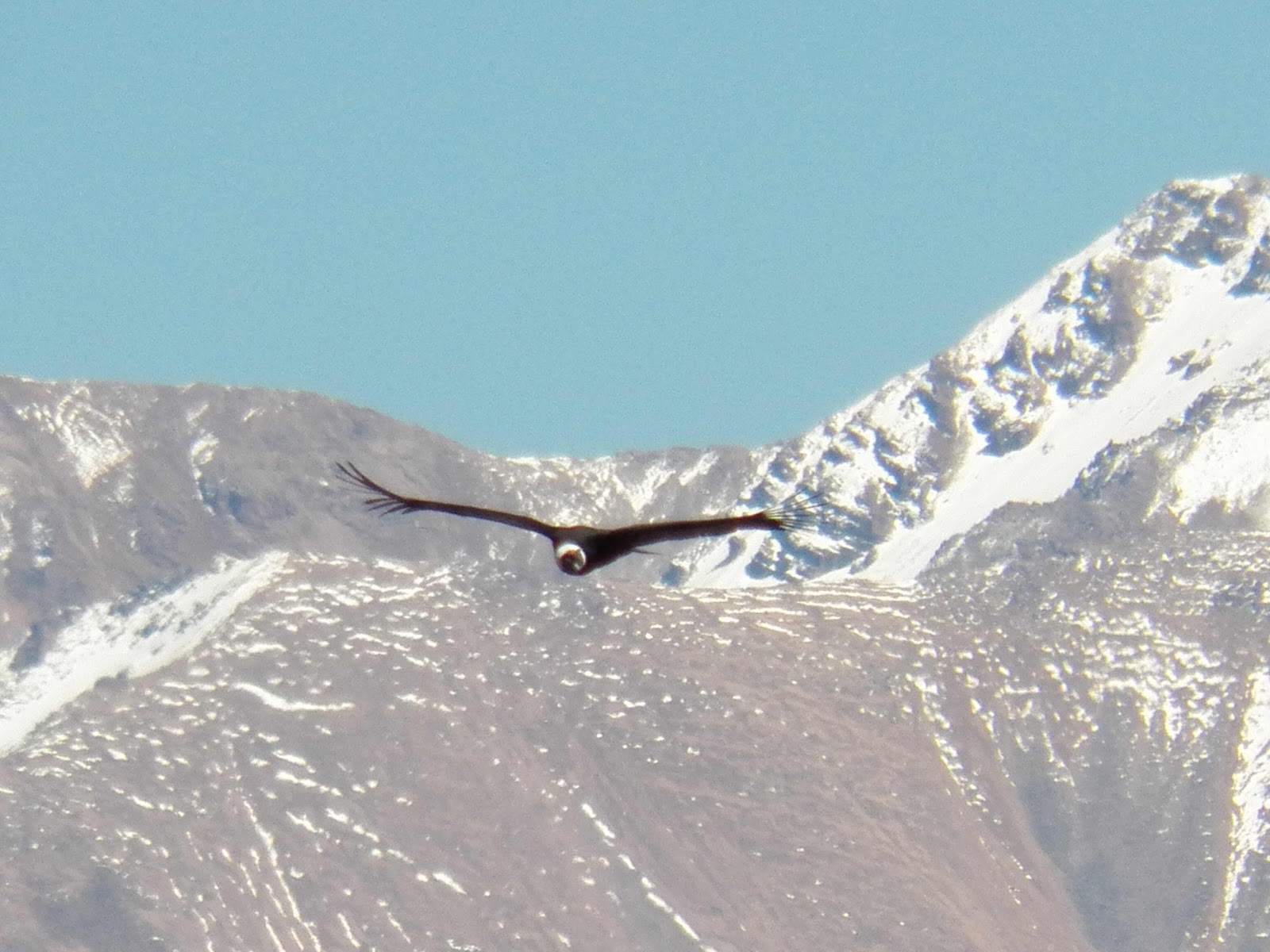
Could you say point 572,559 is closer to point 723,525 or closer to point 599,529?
point 599,529

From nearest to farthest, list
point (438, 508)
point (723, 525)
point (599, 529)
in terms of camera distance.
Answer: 1. point (599, 529)
2. point (723, 525)
3. point (438, 508)

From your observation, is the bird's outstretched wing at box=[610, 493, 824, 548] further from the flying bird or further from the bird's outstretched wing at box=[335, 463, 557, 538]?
the bird's outstretched wing at box=[335, 463, 557, 538]

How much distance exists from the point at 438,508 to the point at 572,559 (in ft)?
13.4

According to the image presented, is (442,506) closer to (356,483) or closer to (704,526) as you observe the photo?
(356,483)

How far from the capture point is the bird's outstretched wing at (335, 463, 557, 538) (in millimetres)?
53406

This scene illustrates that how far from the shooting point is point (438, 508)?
55750 mm

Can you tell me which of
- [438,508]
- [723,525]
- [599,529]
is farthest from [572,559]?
[438,508]

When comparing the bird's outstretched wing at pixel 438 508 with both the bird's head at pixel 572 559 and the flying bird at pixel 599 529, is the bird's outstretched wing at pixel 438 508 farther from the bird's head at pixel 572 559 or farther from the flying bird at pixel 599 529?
the bird's head at pixel 572 559

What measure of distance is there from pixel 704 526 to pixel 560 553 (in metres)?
2.55

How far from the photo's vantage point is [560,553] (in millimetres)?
52906

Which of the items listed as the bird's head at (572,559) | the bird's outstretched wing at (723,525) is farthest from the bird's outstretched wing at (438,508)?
the bird's outstretched wing at (723,525)

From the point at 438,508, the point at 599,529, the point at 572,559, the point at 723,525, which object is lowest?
the point at 572,559

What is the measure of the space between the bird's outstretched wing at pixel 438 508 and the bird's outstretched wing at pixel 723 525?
4.87 feet

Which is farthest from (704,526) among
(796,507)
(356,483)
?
(356,483)
